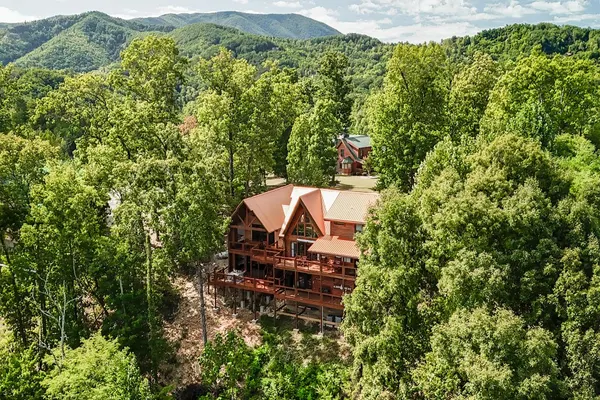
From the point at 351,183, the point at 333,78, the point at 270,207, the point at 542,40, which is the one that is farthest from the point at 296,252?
the point at 542,40

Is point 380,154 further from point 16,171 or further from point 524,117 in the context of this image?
point 16,171

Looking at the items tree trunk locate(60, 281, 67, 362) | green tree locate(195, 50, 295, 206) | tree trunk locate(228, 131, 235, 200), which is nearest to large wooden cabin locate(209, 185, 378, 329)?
green tree locate(195, 50, 295, 206)

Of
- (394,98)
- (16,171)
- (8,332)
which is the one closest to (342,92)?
(394,98)

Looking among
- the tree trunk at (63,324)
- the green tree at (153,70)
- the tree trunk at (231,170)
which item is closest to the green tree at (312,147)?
the tree trunk at (231,170)

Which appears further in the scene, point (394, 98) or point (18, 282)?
point (394, 98)

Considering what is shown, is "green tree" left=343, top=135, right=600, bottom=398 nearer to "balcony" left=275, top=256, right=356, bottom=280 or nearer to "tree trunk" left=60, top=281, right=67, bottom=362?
"balcony" left=275, top=256, right=356, bottom=280

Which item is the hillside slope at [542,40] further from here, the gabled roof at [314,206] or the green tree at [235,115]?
the gabled roof at [314,206]
